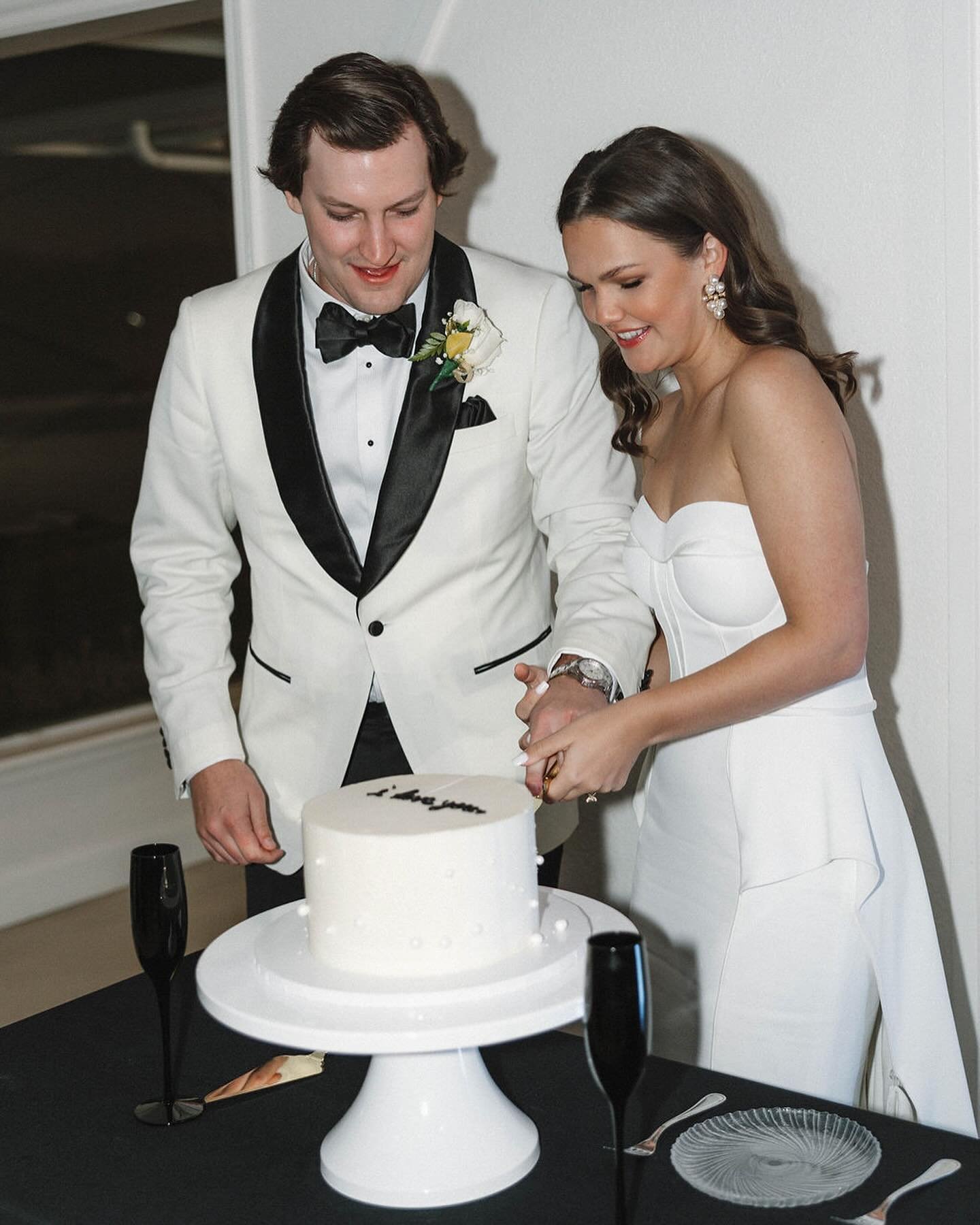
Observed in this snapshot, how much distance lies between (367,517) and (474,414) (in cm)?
25

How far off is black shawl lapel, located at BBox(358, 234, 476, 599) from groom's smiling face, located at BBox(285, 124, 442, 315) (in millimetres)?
156

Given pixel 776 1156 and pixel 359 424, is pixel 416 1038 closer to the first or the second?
pixel 776 1156

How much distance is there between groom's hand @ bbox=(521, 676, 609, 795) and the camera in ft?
6.64

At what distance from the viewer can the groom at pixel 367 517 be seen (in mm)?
2326

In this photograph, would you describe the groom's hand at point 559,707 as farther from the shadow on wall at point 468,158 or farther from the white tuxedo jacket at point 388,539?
the shadow on wall at point 468,158

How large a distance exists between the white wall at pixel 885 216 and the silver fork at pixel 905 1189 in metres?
1.26

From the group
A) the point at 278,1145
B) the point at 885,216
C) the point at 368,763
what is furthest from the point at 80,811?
the point at 278,1145

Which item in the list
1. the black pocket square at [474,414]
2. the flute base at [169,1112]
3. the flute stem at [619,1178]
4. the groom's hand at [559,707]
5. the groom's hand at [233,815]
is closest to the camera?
the flute stem at [619,1178]

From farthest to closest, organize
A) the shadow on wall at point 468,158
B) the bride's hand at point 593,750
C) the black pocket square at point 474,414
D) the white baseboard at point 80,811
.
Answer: the white baseboard at point 80,811 < the shadow on wall at point 468,158 < the black pocket square at point 474,414 < the bride's hand at point 593,750

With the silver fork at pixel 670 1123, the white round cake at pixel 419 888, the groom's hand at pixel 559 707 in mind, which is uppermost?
A: the groom's hand at pixel 559 707

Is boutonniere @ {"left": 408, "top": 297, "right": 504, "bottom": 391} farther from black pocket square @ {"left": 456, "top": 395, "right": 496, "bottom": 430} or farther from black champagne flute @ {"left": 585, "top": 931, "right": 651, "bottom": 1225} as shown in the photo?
black champagne flute @ {"left": 585, "top": 931, "right": 651, "bottom": 1225}

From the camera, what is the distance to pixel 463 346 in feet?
7.64

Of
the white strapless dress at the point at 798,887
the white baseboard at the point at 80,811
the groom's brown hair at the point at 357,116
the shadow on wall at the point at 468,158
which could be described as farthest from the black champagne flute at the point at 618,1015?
the white baseboard at the point at 80,811

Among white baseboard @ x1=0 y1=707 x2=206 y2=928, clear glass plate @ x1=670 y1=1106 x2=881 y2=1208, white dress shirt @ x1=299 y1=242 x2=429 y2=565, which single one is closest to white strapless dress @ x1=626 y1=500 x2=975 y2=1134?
white dress shirt @ x1=299 y1=242 x2=429 y2=565
